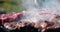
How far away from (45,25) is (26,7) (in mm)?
206

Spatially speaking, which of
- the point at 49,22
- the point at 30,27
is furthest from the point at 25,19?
the point at 49,22

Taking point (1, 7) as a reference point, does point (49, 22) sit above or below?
below

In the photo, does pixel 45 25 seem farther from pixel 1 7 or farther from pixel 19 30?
pixel 1 7

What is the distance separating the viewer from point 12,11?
37.9 inches

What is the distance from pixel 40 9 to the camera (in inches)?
37.6

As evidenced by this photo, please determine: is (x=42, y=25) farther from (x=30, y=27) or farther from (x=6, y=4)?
(x=6, y=4)

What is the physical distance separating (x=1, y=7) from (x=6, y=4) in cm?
5

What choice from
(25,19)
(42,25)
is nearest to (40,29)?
(42,25)

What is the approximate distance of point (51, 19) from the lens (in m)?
0.93

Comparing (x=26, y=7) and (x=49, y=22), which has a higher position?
(x=26, y=7)

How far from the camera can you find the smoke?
3.08 feet

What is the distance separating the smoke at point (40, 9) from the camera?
940 millimetres

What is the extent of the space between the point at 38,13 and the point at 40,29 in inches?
5.0

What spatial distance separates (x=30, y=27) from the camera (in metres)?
0.94
